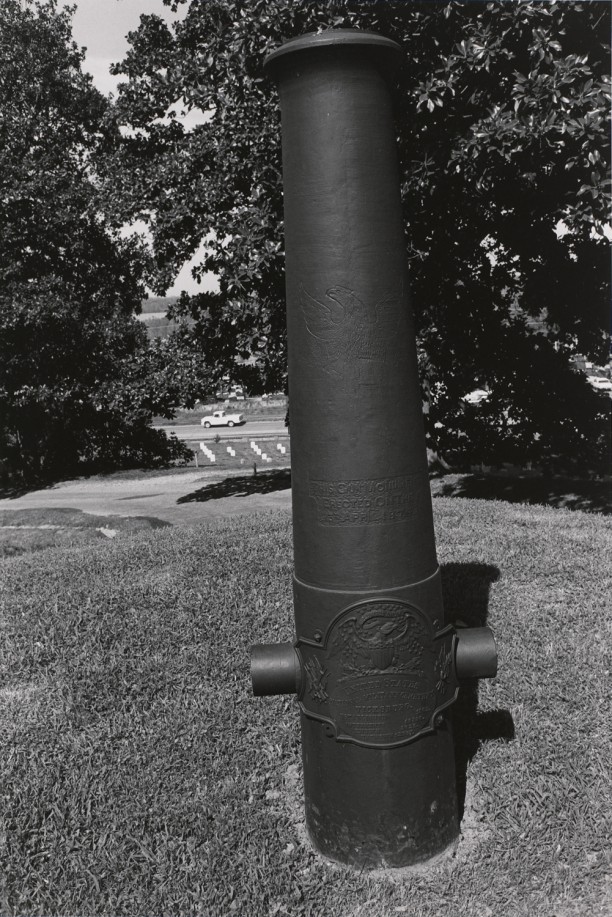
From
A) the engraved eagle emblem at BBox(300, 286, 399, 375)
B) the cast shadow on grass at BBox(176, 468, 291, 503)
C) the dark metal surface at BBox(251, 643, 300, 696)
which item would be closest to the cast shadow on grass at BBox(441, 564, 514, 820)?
the dark metal surface at BBox(251, 643, 300, 696)

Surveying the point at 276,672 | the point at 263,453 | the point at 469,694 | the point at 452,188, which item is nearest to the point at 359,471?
the point at 276,672

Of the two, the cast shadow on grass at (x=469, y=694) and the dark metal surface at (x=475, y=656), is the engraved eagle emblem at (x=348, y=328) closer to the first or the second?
the dark metal surface at (x=475, y=656)

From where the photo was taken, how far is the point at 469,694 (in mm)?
4973

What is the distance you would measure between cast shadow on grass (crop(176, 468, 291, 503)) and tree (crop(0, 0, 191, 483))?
278cm

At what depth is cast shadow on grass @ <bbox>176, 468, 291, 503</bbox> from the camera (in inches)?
619

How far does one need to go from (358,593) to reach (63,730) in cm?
237

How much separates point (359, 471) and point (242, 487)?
13.6 m

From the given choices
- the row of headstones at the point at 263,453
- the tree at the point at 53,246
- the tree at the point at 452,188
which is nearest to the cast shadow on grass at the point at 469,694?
the tree at the point at 452,188

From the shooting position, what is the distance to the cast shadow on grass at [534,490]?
1270 cm

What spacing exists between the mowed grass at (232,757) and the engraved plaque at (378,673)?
76cm

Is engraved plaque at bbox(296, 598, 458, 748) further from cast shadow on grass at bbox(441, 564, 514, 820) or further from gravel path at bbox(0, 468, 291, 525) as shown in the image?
gravel path at bbox(0, 468, 291, 525)

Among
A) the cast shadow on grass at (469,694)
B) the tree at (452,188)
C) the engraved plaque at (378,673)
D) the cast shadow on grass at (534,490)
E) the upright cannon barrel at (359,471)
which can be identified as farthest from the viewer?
the cast shadow on grass at (534,490)

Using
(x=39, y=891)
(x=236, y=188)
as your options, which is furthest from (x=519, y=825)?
(x=236, y=188)

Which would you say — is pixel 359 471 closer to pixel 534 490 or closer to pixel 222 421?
pixel 534 490
